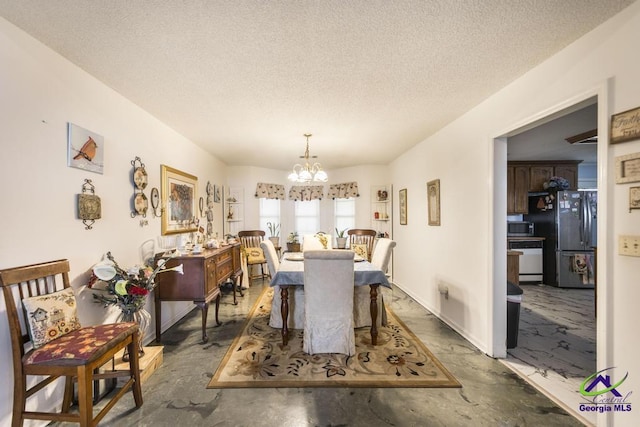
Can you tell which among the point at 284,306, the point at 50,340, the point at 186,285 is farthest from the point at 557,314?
the point at 50,340

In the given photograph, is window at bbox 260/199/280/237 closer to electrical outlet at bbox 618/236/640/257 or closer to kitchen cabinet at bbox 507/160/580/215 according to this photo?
kitchen cabinet at bbox 507/160/580/215

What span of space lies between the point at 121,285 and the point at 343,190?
15.7 feet

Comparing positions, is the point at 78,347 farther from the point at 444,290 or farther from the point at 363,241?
the point at 363,241

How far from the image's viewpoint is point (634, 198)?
1457 millimetres


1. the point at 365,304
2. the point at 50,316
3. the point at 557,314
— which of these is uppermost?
the point at 50,316

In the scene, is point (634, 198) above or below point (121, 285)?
above

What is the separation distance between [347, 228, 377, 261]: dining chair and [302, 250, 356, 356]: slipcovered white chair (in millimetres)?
2571

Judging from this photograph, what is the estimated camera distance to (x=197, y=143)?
13.5 feet

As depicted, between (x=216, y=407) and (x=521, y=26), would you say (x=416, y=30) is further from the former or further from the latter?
(x=216, y=407)

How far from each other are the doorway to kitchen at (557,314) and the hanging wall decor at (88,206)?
3542 mm

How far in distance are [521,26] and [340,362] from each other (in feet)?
9.46

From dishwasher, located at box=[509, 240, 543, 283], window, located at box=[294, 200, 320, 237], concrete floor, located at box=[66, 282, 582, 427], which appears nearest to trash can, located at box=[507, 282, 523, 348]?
concrete floor, located at box=[66, 282, 582, 427]

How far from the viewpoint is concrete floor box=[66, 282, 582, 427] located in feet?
5.76

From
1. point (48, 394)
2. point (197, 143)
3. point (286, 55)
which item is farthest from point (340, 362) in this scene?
point (197, 143)
